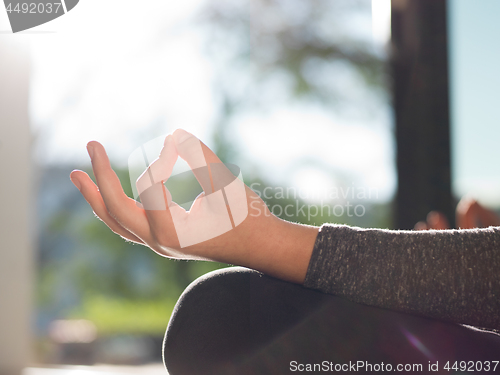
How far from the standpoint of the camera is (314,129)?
4.26 feet

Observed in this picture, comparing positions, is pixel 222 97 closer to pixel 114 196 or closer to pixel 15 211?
pixel 15 211

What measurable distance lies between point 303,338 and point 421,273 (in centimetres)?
12

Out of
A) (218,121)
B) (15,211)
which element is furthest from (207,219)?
(15,211)

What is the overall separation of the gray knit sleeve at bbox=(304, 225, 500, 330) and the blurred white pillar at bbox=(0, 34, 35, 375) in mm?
1293

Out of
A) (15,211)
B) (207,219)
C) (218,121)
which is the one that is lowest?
(15,211)

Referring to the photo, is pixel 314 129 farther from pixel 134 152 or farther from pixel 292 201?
pixel 134 152

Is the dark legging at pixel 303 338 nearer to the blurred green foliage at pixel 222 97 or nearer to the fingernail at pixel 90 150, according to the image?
the fingernail at pixel 90 150

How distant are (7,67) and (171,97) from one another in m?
0.60

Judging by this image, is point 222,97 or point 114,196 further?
point 222,97

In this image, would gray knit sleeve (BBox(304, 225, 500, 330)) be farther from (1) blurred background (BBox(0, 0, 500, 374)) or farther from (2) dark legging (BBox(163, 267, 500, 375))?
(1) blurred background (BBox(0, 0, 500, 374))

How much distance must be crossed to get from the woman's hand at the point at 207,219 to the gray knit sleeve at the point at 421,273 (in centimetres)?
3

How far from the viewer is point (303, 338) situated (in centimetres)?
31

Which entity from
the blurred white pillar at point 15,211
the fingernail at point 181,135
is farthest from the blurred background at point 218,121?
the fingernail at point 181,135

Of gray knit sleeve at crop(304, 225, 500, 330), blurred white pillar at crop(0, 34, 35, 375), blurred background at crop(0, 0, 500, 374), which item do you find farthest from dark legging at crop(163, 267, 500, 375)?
blurred white pillar at crop(0, 34, 35, 375)
